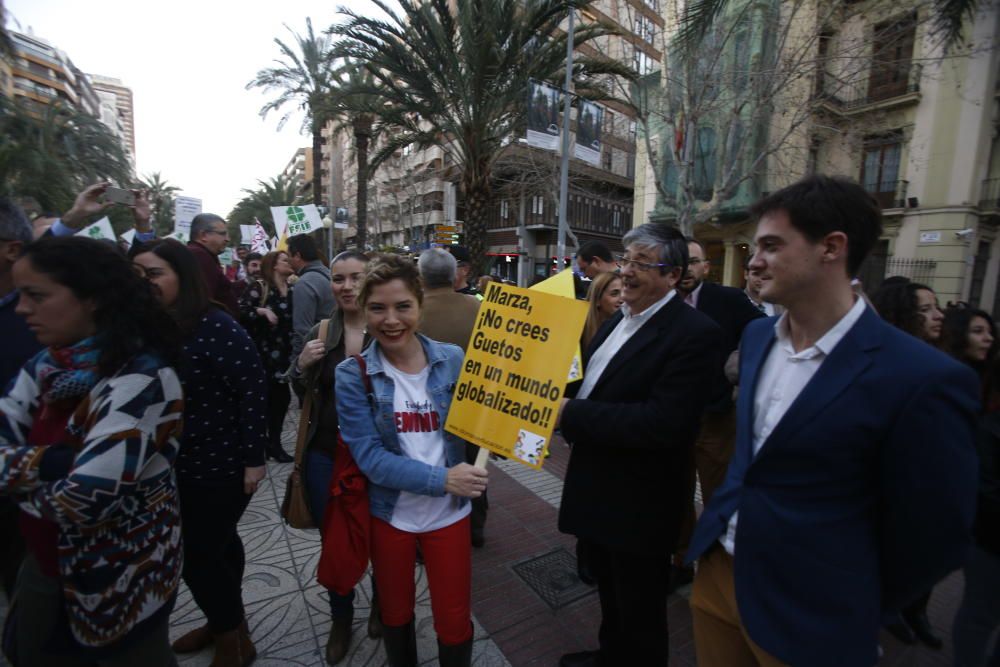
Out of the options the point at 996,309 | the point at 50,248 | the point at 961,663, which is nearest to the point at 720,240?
the point at 996,309

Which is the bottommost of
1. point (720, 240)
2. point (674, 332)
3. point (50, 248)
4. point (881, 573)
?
point (881, 573)

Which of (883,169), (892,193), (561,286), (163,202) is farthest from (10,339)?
(163,202)

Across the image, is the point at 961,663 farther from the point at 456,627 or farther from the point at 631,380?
the point at 456,627

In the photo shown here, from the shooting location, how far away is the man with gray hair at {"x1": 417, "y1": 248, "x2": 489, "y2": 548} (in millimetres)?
3453

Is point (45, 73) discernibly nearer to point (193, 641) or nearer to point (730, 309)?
point (193, 641)

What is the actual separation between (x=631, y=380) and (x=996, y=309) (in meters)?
26.3

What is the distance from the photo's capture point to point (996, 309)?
1964 cm

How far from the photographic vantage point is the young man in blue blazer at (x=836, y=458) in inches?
47.4

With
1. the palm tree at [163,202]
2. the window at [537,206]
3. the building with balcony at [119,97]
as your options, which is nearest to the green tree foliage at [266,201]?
the palm tree at [163,202]

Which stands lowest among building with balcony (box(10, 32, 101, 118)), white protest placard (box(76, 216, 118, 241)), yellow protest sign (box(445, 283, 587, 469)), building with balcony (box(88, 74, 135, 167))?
yellow protest sign (box(445, 283, 587, 469))

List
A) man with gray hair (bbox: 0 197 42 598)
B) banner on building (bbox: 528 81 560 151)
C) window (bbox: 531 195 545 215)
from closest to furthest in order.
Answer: man with gray hair (bbox: 0 197 42 598) < banner on building (bbox: 528 81 560 151) < window (bbox: 531 195 545 215)

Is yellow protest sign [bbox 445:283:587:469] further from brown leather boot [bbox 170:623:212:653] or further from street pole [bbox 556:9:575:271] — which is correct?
street pole [bbox 556:9:575:271]

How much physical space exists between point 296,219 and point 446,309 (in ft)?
23.0

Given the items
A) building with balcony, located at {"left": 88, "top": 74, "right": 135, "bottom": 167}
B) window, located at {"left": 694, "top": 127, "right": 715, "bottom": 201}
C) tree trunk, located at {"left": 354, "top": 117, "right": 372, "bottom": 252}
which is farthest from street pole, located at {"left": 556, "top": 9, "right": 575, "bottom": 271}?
building with balcony, located at {"left": 88, "top": 74, "right": 135, "bottom": 167}
